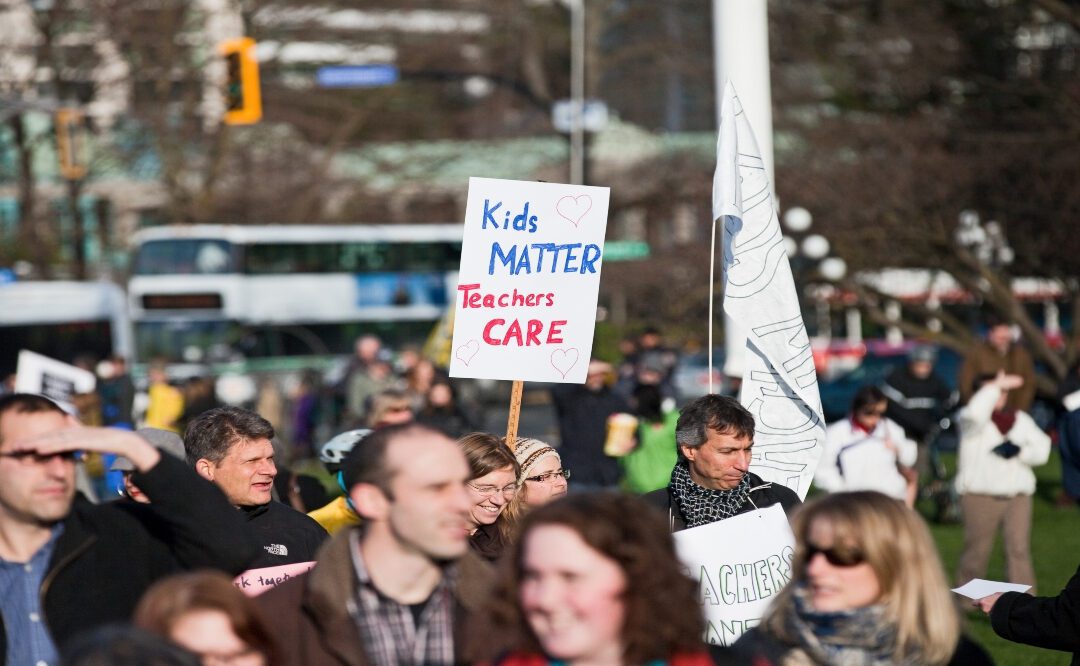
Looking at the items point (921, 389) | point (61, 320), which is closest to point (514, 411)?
point (921, 389)

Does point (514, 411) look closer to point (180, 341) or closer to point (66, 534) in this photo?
point (66, 534)

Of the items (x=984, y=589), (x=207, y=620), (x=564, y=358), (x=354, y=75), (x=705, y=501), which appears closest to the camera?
(x=207, y=620)

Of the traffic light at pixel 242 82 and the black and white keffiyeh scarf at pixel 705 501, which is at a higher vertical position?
the traffic light at pixel 242 82

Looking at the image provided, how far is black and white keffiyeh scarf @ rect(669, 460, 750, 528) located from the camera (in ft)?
19.5

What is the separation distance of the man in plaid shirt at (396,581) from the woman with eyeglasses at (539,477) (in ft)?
8.70

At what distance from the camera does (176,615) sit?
3.38 meters

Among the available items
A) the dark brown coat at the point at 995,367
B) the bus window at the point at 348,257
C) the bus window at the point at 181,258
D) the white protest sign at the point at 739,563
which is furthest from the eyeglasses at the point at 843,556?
the bus window at the point at 348,257

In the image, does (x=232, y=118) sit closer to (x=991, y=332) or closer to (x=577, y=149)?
(x=991, y=332)

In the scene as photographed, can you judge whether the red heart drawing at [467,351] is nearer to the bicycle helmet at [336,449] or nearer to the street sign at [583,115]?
the bicycle helmet at [336,449]

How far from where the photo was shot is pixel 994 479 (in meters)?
10.9

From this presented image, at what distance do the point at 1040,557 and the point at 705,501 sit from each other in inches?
309

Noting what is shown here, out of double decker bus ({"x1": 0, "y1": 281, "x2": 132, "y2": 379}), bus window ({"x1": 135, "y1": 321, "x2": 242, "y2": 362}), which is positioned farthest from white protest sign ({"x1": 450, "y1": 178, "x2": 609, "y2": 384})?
bus window ({"x1": 135, "y1": 321, "x2": 242, "y2": 362})

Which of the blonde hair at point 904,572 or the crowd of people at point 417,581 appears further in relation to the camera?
the blonde hair at point 904,572

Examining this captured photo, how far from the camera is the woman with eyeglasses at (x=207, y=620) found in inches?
132
